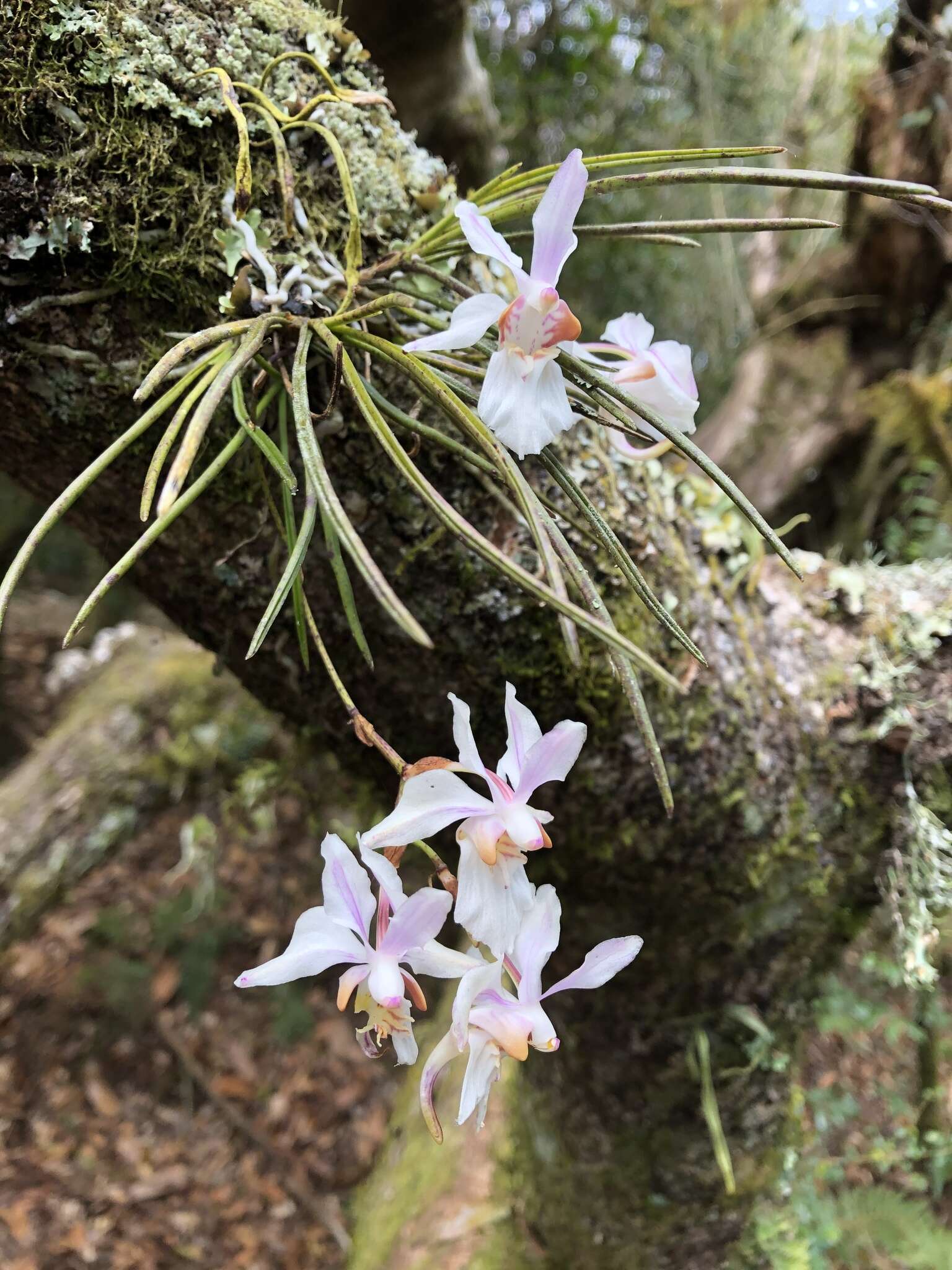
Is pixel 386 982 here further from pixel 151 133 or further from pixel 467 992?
pixel 151 133

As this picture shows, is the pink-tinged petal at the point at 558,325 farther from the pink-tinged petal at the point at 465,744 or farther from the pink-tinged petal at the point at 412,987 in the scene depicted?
the pink-tinged petal at the point at 412,987

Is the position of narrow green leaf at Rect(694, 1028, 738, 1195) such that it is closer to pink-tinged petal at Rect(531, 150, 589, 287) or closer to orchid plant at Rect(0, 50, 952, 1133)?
orchid plant at Rect(0, 50, 952, 1133)

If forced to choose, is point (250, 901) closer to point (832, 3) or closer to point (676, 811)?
point (676, 811)

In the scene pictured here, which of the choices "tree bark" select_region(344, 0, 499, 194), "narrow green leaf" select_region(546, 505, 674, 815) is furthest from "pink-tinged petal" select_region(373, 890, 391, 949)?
"tree bark" select_region(344, 0, 499, 194)

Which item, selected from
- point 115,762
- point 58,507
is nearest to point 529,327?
point 58,507

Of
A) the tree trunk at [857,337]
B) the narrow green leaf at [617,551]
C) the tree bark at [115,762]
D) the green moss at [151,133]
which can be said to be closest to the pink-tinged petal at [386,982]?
the narrow green leaf at [617,551]

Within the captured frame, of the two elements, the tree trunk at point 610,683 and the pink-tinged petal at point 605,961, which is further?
the tree trunk at point 610,683
